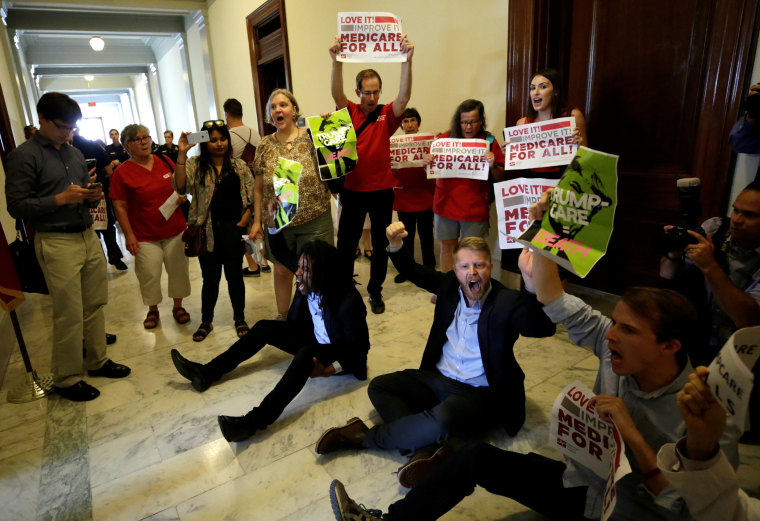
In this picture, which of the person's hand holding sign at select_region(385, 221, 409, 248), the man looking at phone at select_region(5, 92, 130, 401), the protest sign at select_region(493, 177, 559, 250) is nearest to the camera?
the person's hand holding sign at select_region(385, 221, 409, 248)

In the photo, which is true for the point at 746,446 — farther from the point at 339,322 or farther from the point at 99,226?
the point at 99,226

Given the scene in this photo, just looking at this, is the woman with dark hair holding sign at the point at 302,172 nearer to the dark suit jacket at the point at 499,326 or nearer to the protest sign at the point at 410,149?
the protest sign at the point at 410,149

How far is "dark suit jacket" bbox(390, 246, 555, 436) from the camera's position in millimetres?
1641

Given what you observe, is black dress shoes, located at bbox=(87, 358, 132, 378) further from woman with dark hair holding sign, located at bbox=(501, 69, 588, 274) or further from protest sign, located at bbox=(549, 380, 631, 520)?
woman with dark hair holding sign, located at bbox=(501, 69, 588, 274)

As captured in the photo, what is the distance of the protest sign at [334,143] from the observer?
274cm

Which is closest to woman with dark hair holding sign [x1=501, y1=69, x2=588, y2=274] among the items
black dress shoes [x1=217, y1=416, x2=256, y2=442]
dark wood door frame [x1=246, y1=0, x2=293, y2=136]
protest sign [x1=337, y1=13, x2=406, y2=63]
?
protest sign [x1=337, y1=13, x2=406, y2=63]

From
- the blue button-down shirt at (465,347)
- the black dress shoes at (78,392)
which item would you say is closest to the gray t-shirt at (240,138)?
the black dress shoes at (78,392)

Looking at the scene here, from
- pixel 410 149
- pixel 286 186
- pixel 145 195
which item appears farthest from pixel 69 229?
pixel 410 149

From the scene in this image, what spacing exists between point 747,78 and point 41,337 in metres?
4.52

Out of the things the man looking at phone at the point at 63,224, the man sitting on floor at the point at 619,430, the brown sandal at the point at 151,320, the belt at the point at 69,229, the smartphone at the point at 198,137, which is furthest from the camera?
the brown sandal at the point at 151,320

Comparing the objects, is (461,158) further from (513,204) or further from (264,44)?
(264,44)

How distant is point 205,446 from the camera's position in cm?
196

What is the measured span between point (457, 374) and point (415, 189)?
2.03 meters

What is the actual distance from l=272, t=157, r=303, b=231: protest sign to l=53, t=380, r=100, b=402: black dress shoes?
1332 mm
